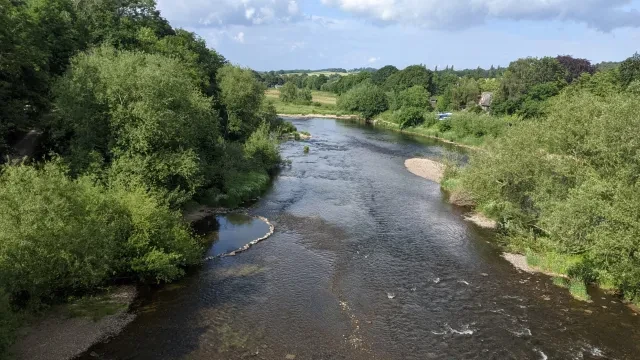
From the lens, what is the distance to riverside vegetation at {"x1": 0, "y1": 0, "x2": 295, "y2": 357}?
20.7 metres

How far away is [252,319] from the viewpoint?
2280 cm

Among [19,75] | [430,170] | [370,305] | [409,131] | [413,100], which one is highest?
[19,75]

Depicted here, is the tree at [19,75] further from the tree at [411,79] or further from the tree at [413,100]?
the tree at [411,79]

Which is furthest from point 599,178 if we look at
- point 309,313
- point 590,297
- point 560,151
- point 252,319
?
point 252,319

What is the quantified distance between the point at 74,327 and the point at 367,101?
4435 inches

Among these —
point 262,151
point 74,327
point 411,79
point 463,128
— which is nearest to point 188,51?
point 262,151

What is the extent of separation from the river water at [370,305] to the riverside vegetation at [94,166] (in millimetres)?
3475

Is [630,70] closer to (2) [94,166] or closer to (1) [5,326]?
(2) [94,166]

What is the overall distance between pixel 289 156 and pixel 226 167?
2169 centimetres

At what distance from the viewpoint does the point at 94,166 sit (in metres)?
30.9

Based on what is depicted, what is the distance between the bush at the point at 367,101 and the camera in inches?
4943

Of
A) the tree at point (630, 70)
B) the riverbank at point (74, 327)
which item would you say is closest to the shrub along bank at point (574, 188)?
the riverbank at point (74, 327)

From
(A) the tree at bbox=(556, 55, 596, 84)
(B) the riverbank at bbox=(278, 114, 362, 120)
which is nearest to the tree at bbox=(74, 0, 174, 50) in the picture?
(B) the riverbank at bbox=(278, 114, 362, 120)

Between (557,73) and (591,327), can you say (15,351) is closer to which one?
(591,327)
